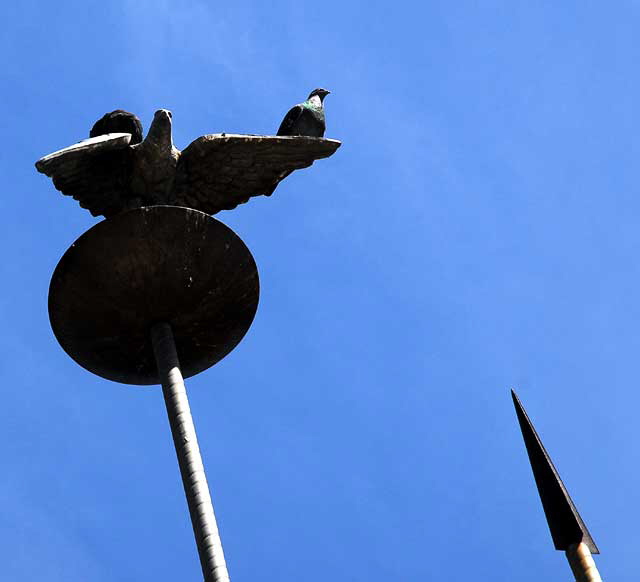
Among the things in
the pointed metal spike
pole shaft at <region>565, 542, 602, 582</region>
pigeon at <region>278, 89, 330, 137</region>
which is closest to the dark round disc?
pigeon at <region>278, 89, 330, 137</region>

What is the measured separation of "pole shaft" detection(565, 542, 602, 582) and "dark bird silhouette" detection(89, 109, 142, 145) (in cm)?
1018

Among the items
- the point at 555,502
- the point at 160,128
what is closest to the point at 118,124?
the point at 160,128

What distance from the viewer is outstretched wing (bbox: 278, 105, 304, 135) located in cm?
2409

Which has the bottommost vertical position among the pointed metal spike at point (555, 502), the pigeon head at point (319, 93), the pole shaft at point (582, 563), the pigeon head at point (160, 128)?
the pole shaft at point (582, 563)

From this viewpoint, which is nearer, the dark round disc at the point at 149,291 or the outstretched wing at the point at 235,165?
the dark round disc at the point at 149,291

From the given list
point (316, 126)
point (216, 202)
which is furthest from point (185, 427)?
point (316, 126)

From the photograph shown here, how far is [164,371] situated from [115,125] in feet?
14.1

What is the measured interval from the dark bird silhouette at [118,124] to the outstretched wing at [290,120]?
254 centimetres

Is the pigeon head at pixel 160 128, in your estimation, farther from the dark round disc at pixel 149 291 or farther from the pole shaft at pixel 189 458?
the pole shaft at pixel 189 458

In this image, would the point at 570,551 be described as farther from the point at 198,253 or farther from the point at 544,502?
the point at 198,253

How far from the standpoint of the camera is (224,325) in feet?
75.6

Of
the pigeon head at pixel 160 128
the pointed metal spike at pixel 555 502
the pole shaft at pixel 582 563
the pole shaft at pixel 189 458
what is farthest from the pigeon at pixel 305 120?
the pole shaft at pixel 582 563

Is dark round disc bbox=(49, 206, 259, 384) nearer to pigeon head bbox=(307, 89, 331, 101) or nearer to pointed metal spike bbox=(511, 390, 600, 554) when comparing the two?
pigeon head bbox=(307, 89, 331, 101)

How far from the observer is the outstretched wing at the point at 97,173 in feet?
73.0
